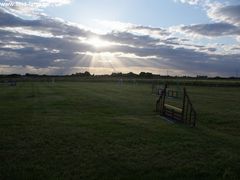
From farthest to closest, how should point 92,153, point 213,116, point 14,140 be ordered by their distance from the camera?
point 213,116 → point 14,140 → point 92,153

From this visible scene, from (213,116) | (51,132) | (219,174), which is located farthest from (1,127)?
(213,116)

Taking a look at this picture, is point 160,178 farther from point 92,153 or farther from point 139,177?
point 92,153

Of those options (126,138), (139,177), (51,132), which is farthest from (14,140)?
(139,177)

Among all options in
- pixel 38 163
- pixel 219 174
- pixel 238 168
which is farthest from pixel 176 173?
pixel 38 163

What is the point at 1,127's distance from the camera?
14.0 m

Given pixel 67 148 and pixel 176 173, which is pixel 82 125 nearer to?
pixel 67 148

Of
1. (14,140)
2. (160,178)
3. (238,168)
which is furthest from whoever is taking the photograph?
(14,140)

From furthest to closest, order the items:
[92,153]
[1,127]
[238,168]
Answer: [1,127] → [92,153] → [238,168]

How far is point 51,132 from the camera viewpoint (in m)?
12.9

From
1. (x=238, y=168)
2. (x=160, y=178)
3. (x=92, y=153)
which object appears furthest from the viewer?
(x=92, y=153)

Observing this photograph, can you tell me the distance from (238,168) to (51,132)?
742 cm

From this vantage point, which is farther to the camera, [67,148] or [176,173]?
[67,148]

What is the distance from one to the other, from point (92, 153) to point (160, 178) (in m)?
2.72

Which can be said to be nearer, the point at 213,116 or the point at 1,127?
the point at 1,127
